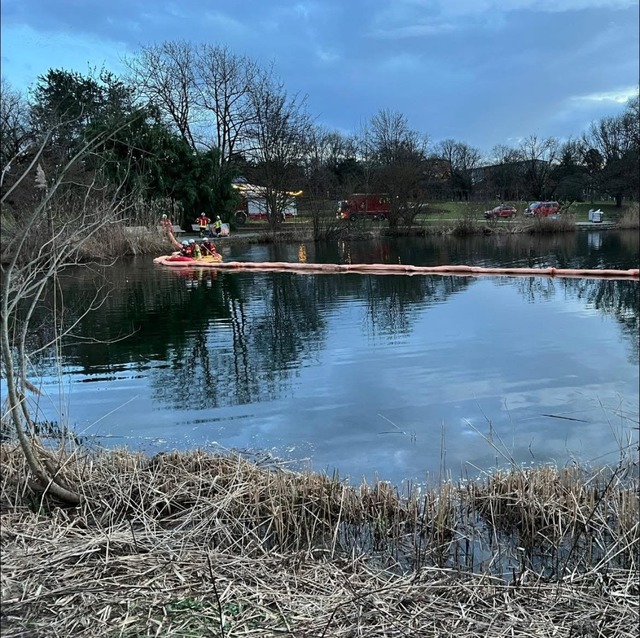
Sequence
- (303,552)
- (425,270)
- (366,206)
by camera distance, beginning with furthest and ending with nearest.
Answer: (366,206) < (425,270) < (303,552)

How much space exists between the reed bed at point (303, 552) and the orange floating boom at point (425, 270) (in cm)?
1125

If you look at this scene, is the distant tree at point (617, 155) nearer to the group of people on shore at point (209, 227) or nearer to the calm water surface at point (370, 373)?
the calm water surface at point (370, 373)

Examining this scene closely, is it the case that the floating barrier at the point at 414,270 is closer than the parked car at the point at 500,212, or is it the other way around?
the floating barrier at the point at 414,270

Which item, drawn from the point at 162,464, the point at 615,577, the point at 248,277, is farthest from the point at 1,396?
the point at 248,277

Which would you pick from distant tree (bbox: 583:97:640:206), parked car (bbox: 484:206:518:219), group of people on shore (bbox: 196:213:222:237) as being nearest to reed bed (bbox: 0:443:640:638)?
distant tree (bbox: 583:97:640:206)

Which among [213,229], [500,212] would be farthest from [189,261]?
[500,212]

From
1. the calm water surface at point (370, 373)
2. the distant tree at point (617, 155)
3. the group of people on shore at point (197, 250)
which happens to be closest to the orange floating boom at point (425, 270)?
the calm water surface at point (370, 373)

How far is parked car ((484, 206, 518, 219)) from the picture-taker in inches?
829

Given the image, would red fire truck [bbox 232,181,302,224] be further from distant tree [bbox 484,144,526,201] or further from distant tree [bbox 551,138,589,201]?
distant tree [bbox 551,138,589,201]

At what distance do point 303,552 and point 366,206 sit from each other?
3068 cm

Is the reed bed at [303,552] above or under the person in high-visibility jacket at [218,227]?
under

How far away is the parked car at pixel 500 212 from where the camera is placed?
21.1 meters

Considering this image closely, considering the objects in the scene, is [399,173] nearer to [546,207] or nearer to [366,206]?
[366,206]

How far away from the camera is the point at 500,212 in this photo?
24531mm
